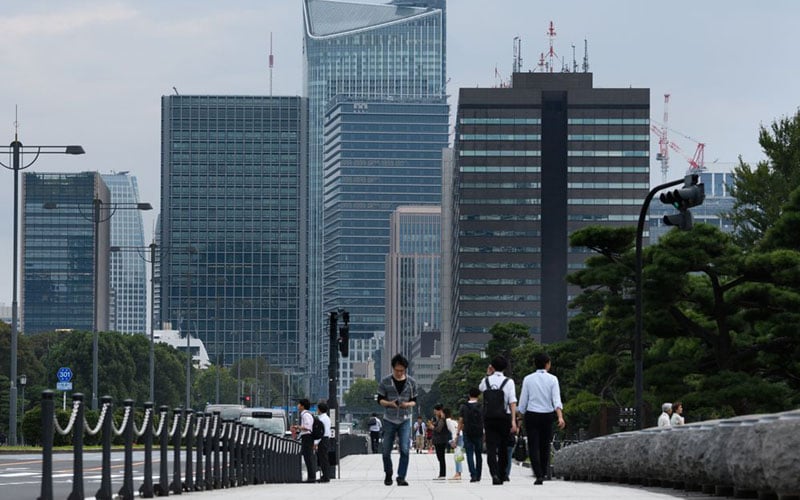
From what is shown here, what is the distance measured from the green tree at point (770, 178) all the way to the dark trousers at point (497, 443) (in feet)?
186

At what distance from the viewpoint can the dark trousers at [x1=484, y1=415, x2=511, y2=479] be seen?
22328 millimetres

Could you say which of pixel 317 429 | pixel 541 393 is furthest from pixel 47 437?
pixel 317 429

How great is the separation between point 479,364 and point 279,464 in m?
89.1

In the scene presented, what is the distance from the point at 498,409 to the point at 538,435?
67 centimetres

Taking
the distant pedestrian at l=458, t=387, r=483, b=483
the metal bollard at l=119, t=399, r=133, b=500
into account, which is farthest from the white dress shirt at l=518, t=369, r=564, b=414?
the metal bollard at l=119, t=399, r=133, b=500

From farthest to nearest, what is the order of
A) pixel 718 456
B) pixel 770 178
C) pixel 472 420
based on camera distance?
pixel 770 178, pixel 472 420, pixel 718 456

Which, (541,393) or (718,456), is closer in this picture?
(718,456)

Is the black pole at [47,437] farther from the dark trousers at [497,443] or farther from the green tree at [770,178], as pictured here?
the green tree at [770,178]

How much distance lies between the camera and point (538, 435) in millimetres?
22094

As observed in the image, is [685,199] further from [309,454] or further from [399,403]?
[399,403]

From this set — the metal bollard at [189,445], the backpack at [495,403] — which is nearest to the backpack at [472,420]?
the backpack at [495,403]

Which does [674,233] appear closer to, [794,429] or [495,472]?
[495,472]

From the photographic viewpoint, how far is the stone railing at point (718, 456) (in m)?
13.3

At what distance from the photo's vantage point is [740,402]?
145 ft
